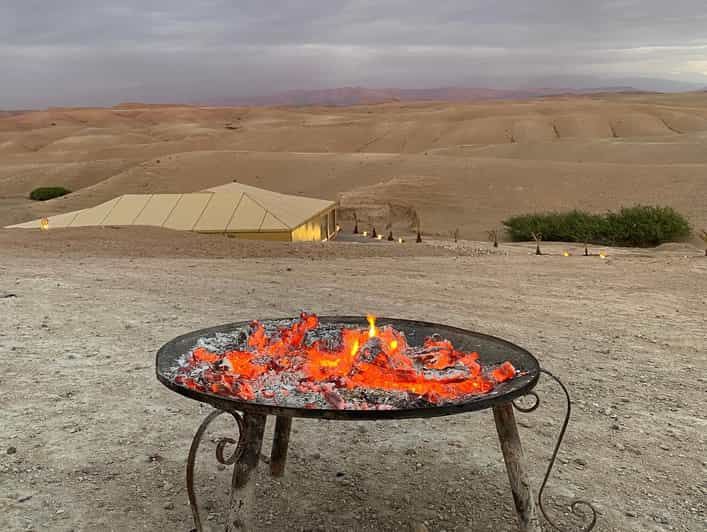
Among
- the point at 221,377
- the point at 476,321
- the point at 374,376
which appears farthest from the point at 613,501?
the point at 476,321

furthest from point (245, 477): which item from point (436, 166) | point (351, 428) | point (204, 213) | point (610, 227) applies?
point (436, 166)

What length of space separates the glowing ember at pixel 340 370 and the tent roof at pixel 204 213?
16.8m

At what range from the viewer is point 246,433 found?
3.35 m

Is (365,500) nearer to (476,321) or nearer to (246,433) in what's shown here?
(246,433)

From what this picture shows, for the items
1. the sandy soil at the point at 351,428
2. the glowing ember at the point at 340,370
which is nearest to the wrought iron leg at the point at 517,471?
the glowing ember at the point at 340,370

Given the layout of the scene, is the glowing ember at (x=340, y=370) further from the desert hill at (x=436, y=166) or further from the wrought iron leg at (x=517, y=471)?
the desert hill at (x=436, y=166)

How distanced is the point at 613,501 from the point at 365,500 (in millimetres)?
1568

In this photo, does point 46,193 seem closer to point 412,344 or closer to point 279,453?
point 279,453

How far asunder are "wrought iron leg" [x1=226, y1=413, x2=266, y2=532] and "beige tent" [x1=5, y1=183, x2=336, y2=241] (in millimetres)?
17475

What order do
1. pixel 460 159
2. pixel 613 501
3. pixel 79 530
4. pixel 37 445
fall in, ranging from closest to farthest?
pixel 79 530 → pixel 613 501 → pixel 37 445 → pixel 460 159

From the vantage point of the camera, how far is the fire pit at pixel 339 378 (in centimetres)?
317

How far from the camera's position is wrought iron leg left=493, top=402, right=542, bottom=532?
3.62m

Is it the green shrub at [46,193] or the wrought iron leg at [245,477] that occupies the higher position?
the wrought iron leg at [245,477]

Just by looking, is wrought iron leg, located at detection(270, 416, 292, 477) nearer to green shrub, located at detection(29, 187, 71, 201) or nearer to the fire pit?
the fire pit
